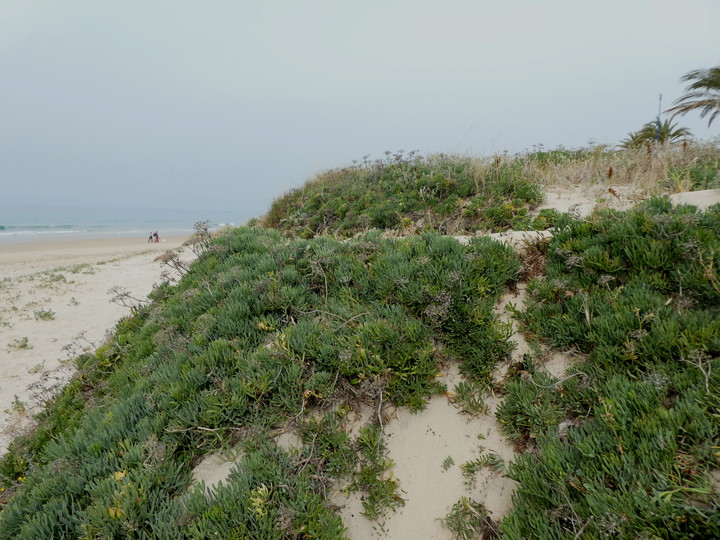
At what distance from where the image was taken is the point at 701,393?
2.05 meters

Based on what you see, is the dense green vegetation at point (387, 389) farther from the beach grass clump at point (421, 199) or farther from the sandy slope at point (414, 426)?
the beach grass clump at point (421, 199)

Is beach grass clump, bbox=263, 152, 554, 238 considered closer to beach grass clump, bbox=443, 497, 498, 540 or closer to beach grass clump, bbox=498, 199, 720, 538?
beach grass clump, bbox=498, 199, 720, 538

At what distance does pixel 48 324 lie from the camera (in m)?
8.80

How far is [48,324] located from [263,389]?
9.19 metres

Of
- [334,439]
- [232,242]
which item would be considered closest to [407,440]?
[334,439]

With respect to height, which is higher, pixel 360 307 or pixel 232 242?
pixel 232 242

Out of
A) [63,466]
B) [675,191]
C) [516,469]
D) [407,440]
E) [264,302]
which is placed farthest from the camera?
[675,191]

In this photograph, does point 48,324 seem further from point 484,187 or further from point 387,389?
point 484,187

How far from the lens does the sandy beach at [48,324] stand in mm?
5273

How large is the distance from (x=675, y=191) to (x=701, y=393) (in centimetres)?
619

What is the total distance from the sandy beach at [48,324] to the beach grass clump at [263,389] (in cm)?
158

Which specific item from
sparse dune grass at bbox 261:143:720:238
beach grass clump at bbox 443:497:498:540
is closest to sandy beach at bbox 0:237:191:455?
beach grass clump at bbox 443:497:498:540

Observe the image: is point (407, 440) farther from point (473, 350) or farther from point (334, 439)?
point (473, 350)

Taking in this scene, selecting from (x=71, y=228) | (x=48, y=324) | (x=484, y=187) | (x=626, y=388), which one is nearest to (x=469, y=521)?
(x=626, y=388)
